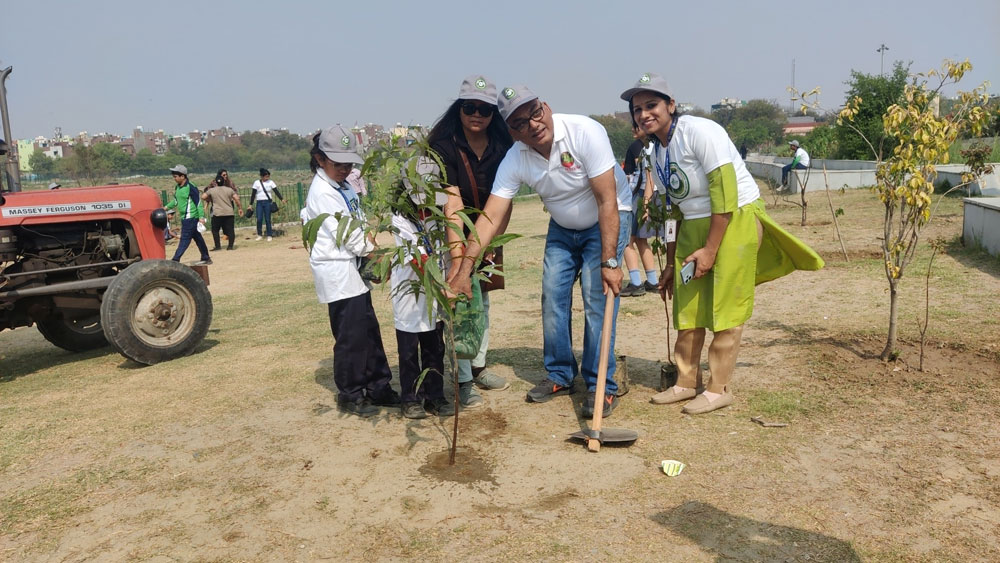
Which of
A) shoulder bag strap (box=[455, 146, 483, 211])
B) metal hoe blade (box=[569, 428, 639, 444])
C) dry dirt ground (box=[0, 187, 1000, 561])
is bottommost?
dry dirt ground (box=[0, 187, 1000, 561])

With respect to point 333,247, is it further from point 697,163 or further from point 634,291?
point 634,291

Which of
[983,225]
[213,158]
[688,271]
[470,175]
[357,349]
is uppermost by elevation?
[213,158]

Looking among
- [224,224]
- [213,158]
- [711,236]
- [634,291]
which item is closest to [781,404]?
[711,236]

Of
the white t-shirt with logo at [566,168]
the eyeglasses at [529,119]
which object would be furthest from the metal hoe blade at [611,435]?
the eyeglasses at [529,119]

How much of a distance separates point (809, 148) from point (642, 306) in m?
29.9

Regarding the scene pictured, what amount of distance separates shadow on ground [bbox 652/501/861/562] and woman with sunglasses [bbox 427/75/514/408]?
6.20ft

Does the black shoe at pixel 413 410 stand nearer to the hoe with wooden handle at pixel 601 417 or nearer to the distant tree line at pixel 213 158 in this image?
the hoe with wooden handle at pixel 601 417

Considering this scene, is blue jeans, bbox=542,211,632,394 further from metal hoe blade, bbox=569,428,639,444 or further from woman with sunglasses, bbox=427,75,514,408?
metal hoe blade, bbox=569,428,639,444

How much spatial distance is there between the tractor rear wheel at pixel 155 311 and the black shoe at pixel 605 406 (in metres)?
3.89

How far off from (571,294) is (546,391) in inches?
26.2

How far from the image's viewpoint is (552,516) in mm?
3383

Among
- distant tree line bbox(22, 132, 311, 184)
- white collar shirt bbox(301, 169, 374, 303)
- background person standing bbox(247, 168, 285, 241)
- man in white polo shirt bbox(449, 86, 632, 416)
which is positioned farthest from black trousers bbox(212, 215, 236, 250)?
distant tree line bbox(22, 132, 311, 184)

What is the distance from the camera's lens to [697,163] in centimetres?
436

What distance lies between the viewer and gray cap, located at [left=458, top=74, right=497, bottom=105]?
4.51m
